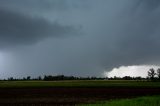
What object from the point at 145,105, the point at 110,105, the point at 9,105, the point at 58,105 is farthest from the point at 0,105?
the point at 145,105

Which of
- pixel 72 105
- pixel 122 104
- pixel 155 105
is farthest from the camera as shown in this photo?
pixel 72 105

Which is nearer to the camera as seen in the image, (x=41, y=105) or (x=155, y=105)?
(x=155, y=105)

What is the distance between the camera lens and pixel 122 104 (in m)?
36.7

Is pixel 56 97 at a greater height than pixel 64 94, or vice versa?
pixel 64 94

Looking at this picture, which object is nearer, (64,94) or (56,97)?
(56,97)

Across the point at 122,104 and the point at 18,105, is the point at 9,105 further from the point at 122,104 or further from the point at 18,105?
the point at 122,104

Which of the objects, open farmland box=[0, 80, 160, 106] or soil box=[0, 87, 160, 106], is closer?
soil box=[0, 87, 160, 106]

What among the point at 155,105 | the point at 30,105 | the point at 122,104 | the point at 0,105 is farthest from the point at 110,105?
the point at 0,105

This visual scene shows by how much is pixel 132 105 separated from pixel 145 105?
4.50 feet

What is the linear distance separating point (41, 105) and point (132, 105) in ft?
40.8

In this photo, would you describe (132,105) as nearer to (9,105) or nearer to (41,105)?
(41,105)

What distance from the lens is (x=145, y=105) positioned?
113 ft

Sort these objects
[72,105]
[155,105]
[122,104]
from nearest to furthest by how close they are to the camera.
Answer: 1. [155,105]
2. [122,104]
3. [72,105]

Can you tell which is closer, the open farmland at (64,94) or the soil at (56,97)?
the soil at (56,97)
